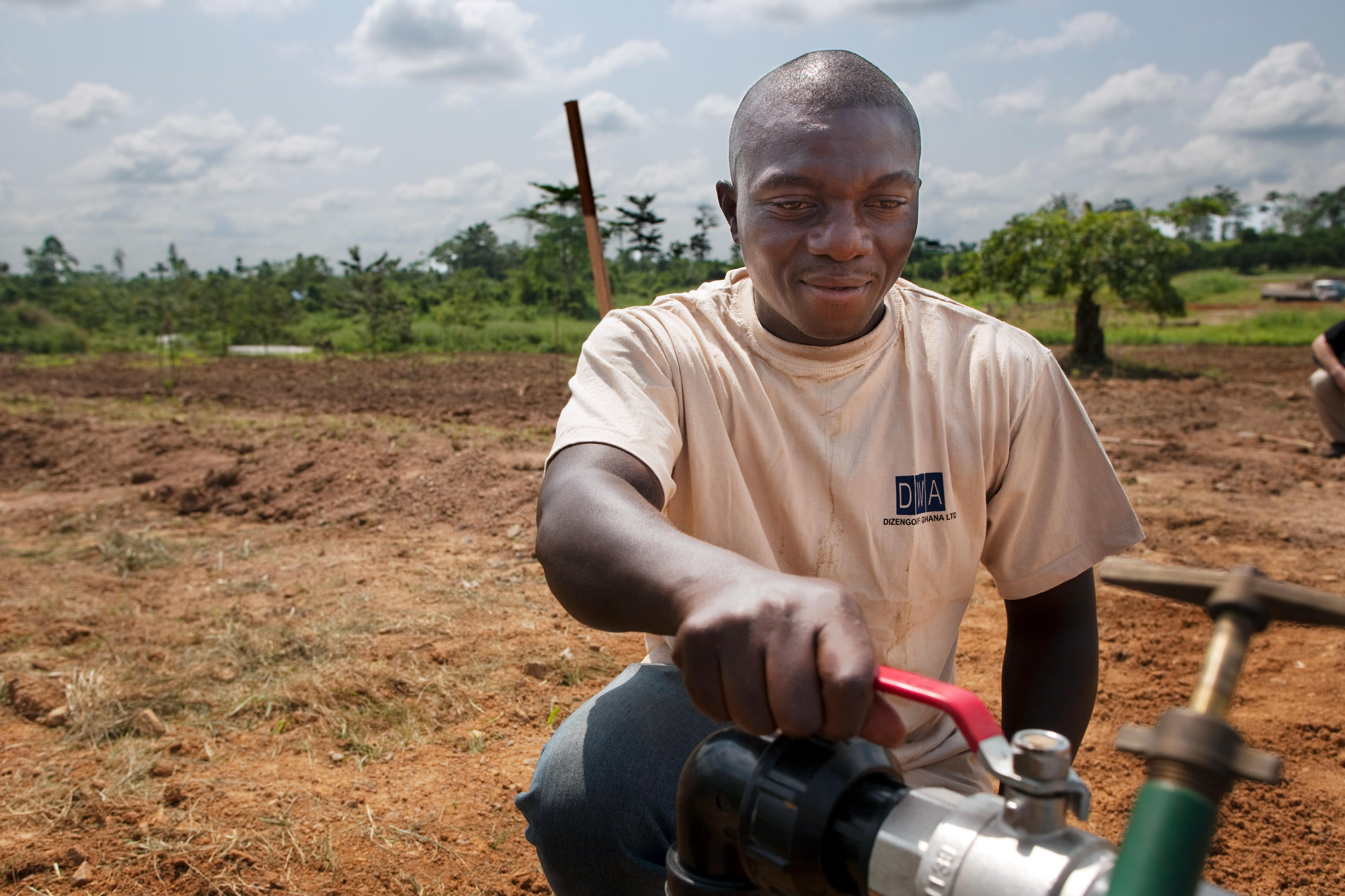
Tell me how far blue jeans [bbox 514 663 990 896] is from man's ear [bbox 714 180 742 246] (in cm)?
88

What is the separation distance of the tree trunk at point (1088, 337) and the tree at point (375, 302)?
12.6 m

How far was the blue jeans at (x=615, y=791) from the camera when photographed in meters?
1.35

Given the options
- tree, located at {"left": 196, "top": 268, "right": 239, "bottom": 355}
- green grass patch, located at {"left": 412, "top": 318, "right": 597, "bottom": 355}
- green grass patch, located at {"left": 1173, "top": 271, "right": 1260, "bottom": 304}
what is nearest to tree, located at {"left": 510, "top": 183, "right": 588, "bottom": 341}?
green grass patch, located at {"left": 412, "top": 318, "right": 597, "bottom": 355}

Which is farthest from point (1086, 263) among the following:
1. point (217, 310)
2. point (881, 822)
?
point (217, 310)

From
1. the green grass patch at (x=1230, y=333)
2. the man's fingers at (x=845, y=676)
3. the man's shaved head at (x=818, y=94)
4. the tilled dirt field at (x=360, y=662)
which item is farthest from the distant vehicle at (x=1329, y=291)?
the man's fingers at (x=845, y=676)

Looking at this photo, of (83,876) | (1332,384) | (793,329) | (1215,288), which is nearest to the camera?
(793,329)

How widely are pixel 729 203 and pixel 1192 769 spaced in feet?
5.01

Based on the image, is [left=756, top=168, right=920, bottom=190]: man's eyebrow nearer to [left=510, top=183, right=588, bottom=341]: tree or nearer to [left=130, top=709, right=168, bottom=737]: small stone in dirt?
[left=130, top=709, right=168, bottom=737]: small stone in dirt

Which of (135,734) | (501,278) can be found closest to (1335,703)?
(135,734)

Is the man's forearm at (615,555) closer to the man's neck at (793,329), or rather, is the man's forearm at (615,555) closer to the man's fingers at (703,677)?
the man's fingers at (703,677)

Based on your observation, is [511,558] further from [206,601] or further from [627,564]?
[627,564]

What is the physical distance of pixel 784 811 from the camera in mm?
862

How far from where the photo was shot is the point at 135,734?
2.82 m

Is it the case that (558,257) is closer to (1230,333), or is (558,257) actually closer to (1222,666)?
(1230,333)
